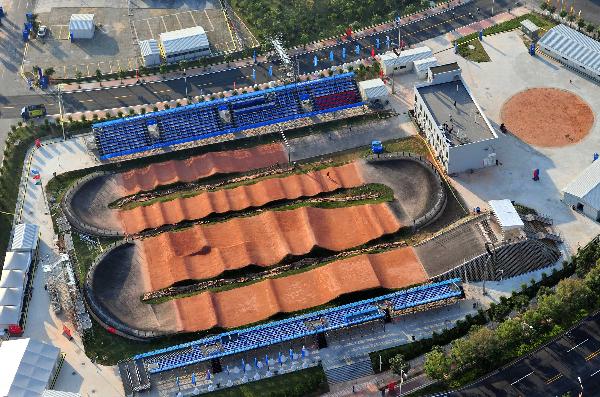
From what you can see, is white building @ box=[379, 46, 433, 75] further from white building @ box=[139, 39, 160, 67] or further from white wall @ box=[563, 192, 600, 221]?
white building @ box=[139, 39, 160, 67]

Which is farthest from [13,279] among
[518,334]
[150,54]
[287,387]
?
[518,334]

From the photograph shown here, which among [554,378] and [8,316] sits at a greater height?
[554,378]

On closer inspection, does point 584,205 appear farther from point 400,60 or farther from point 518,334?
point 400,60

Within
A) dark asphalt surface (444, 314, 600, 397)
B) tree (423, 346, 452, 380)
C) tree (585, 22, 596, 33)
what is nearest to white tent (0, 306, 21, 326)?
tree (423, 346, 452, 380)

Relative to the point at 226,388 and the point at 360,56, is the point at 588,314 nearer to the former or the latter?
the point at 226,388

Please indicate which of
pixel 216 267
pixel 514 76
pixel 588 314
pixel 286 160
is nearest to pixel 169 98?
pixel 286 160
